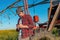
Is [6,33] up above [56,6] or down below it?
below

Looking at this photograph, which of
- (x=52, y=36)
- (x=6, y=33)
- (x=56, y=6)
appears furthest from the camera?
(x=6, y=33)

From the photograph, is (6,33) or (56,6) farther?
(6,33)

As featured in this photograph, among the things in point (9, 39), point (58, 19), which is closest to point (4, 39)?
point (9, 39)

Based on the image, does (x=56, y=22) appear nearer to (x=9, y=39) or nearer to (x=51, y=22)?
(x=51, y=22)

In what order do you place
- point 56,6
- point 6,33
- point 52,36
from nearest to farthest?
point 52,36
point 56,6
point 6,33

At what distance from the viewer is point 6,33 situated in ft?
47.7

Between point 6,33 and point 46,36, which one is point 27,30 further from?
point 6,33

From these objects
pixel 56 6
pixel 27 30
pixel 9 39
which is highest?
pixel 56 6

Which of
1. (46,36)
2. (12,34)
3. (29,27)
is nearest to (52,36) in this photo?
(46,36)

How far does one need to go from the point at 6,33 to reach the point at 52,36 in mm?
8903

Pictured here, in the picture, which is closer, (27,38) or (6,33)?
(27,38)

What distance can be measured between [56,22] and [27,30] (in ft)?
3.26

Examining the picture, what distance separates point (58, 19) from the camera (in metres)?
6.66

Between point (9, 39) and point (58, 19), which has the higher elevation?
point (58, 19)
